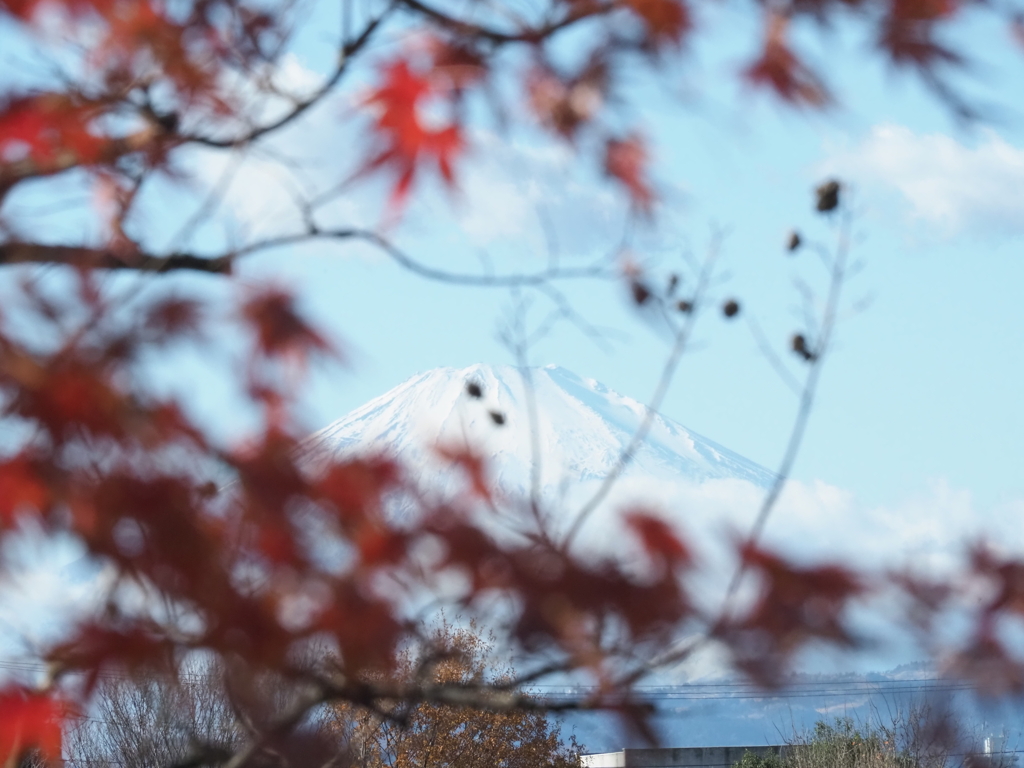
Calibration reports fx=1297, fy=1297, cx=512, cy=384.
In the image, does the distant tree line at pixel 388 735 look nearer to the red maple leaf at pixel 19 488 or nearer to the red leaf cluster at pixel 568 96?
the red leaf cluster at pixel 568 96

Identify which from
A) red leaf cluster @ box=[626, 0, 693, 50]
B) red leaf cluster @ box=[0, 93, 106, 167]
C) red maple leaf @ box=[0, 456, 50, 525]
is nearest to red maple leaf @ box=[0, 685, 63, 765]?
red maple leaf @ box=[0, 456, 50, 525]

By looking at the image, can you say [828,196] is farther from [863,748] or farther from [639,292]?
[863,748]

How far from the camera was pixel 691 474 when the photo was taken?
168000 mm

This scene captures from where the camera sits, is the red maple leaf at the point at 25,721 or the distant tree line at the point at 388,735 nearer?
the red maple leaf at the point at 25,721

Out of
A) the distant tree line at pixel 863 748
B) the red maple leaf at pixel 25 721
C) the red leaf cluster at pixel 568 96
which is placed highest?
the distant tree line at pixel 863 748

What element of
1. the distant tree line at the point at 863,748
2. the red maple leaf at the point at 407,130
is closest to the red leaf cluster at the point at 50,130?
the red maple leaf at the point at 407,130

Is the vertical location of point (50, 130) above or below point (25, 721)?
above

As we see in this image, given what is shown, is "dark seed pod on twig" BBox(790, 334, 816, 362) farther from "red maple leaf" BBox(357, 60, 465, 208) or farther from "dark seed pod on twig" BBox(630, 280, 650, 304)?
"red maple leaf" BBox(357, 60, 465, 208)

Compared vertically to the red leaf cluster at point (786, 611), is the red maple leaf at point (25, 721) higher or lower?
lower

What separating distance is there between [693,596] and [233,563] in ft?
2.66

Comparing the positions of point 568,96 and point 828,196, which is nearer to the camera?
point 568,96

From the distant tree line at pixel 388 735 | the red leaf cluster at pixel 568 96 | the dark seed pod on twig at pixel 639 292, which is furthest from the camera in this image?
the distant tree line at pixel 388 735

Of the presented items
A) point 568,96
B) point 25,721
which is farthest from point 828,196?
point 25,721

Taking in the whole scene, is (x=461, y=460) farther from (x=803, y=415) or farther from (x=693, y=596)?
(x=803, y=415)
